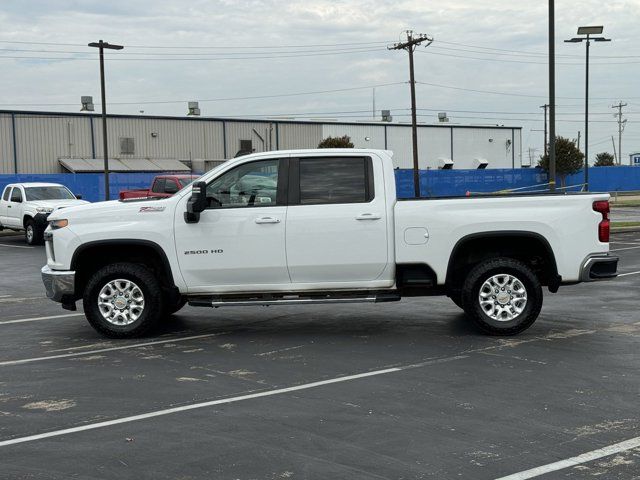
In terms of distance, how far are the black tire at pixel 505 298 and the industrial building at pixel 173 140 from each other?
151 feet

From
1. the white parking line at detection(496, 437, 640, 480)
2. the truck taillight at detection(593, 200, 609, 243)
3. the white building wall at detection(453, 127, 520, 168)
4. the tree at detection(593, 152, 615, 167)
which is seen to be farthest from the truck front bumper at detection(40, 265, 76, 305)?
the tree at detection(593, 152, 615, 167)

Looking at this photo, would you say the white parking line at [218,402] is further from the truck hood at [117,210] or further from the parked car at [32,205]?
the parked car at [32,205]

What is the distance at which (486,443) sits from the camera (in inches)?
229

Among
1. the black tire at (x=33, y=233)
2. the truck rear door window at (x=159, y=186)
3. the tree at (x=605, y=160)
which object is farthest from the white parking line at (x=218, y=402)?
the tree at (x=605, y=160)

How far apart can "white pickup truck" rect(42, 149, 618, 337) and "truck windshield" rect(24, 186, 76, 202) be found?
18.3m

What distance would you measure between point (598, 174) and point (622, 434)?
66.8m

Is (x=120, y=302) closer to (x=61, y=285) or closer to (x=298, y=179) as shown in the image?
(x=61, y=285)

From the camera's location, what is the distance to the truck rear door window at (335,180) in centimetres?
983

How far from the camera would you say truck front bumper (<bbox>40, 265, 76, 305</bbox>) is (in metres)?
9.95

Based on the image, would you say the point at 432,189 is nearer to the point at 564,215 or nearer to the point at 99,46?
the point at 99,46

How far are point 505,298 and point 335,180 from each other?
7.66ft

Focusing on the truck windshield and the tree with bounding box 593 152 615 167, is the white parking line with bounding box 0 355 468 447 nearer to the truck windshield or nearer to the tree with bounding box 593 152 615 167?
the truck windshield

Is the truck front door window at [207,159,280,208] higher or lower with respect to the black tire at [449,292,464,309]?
higher

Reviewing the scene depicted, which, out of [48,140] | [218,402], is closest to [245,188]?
[218,402]
